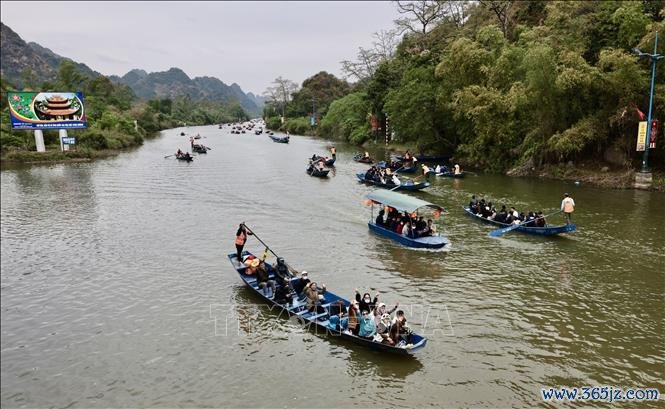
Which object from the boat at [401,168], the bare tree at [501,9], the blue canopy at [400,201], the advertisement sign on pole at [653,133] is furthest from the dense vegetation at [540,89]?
the blue canopy at [400,201]

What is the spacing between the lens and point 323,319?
51.1 ft

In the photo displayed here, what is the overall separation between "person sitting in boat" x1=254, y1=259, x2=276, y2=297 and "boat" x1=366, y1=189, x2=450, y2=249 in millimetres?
8543

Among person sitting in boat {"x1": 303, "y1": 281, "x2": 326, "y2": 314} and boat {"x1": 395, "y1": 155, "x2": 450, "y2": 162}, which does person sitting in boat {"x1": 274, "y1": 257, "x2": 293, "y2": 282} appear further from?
boat {"x1": 395, "y1": 155, "x2": 450, "y2": 162}

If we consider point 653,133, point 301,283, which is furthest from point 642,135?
point 301,283

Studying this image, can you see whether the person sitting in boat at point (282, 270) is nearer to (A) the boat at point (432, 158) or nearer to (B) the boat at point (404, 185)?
(B) the boat at point (404, 185)

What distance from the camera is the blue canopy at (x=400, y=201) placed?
944 inches

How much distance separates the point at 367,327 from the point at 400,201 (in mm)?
11605

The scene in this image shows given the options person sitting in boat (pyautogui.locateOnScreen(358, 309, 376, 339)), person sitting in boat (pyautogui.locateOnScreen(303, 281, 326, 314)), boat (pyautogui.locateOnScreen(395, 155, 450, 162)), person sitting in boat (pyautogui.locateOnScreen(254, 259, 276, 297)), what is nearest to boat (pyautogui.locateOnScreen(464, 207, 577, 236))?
person sitting in boat (pyautogui.locateOnScreen(303, 281, 326, 314))

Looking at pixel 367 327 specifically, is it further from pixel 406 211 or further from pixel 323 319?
pixel 406 211

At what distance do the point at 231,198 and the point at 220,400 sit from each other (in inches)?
990

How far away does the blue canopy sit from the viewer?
2397cm

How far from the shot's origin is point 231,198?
36406 mm

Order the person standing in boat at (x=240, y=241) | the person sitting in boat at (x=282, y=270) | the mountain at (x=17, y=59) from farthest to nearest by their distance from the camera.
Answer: the mountain at (x=17, y=59) < the person standing in boat at (x=240, y=241) < the person sitting in boat at (x=282, y=270)

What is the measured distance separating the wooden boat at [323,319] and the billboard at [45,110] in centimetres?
4684
